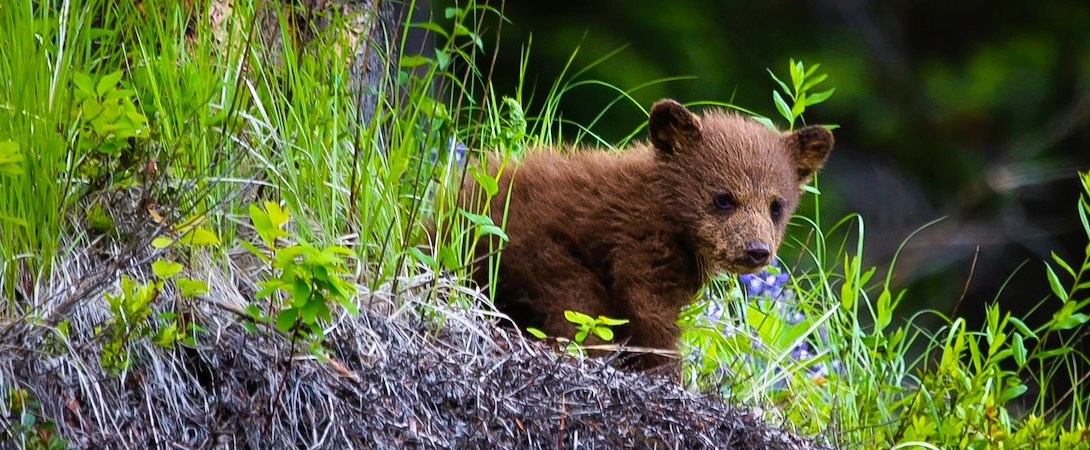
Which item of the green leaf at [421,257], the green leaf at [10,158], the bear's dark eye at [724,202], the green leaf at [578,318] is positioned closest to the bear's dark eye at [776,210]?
the bear's dark eye at [724,202]

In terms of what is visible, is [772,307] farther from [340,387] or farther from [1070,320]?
[340,387]

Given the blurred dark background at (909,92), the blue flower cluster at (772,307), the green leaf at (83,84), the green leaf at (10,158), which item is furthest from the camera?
the blurred dark background at (909,92)

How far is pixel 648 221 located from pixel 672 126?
0.28m

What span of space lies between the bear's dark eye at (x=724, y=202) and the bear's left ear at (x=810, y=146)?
11.0 inches

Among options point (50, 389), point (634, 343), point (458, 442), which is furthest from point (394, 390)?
point (634, 343)

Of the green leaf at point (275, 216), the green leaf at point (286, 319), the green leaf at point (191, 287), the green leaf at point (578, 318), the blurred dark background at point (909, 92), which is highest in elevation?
the green leaf at point (275, 216)

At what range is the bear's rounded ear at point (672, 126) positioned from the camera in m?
3.41

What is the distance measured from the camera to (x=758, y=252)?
3.35m

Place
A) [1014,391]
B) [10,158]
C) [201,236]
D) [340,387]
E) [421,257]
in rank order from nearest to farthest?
[10,158] → [201,236] → [340,387] → [421,257] → [1014,391]

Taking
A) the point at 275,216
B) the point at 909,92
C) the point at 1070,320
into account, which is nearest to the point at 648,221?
the point at 1070,320

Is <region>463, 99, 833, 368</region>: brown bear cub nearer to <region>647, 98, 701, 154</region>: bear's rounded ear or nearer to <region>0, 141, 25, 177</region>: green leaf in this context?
<region>647, 98, 701, 154</region>: bear's rounded ear

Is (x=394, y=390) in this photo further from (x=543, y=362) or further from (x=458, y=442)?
A: (x=543, y=362)

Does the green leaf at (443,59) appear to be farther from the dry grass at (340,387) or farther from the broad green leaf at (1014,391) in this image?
the broad green leaf at (1014,391)

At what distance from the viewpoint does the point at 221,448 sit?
2.29 m
